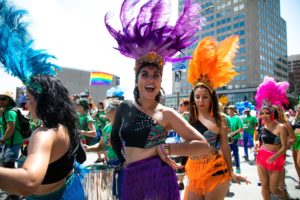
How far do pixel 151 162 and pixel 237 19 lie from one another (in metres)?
86.6

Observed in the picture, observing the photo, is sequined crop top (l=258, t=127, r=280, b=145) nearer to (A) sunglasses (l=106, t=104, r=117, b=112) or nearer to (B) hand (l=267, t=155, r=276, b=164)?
(B) hand (l=267, t=155, r=276, b=164)

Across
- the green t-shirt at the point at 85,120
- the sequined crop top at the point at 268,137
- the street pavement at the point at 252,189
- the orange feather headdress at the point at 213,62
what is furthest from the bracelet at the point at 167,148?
the green t-shirt at the point at 85,120

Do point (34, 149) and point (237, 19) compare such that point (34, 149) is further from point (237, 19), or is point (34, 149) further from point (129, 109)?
point (237, 19)

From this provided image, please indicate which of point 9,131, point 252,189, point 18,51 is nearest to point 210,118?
point 18,51

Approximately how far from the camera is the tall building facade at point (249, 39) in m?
71.4

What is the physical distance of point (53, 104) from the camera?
1.85m

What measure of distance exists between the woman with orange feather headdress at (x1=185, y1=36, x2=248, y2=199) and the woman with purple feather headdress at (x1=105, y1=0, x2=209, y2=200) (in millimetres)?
1021

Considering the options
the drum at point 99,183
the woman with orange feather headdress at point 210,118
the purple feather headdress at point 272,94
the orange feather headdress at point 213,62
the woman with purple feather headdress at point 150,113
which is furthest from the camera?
the purple feather headdress at point 272,94

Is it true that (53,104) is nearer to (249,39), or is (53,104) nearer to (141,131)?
(141,131)

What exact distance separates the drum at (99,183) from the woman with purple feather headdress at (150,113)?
0.24m

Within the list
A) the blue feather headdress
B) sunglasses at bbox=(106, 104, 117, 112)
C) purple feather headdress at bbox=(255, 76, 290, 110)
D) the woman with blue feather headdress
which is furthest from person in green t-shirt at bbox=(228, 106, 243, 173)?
the blue feather headdress

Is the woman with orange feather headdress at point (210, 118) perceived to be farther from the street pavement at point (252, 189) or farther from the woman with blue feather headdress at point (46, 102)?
the street pavement at point (252, 189)

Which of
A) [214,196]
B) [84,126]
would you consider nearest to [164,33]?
[214,196]

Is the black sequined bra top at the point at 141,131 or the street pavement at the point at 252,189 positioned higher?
the black sequined bra top at the point at 141,131
